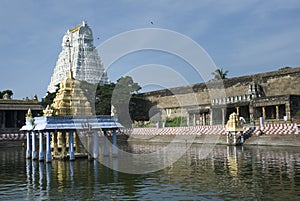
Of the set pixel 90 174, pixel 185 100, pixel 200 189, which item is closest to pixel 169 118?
pixel 185 100

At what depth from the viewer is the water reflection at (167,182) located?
36.4 ft

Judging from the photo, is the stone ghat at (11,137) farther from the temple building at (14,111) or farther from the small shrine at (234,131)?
the small shrine at (234,131)

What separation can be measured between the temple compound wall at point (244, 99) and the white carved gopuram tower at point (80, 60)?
22.9 metres

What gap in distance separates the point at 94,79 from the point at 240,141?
45.2 metres

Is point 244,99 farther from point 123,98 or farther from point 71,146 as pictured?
point 71,146

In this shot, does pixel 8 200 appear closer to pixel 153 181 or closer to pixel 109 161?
pixel 153 181

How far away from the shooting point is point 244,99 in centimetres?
4138

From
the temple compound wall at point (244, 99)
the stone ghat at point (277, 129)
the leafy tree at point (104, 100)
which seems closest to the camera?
the stone ghat at point (277, 129)

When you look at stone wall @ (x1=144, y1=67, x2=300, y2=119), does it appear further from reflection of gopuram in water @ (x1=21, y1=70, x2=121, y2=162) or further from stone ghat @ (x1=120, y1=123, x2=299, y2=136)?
reflection of gopuram in water @ (x1=21, y1=70, x2=121, y2=162)


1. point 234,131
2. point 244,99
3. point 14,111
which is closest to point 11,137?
point 14,111

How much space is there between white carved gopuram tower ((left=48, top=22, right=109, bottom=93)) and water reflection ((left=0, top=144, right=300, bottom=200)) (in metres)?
53.8

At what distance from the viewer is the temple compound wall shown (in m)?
36.1

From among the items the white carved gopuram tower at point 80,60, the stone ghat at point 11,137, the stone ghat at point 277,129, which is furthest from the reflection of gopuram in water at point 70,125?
the white carved gopuram tower at point 80,60

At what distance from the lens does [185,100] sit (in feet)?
175
